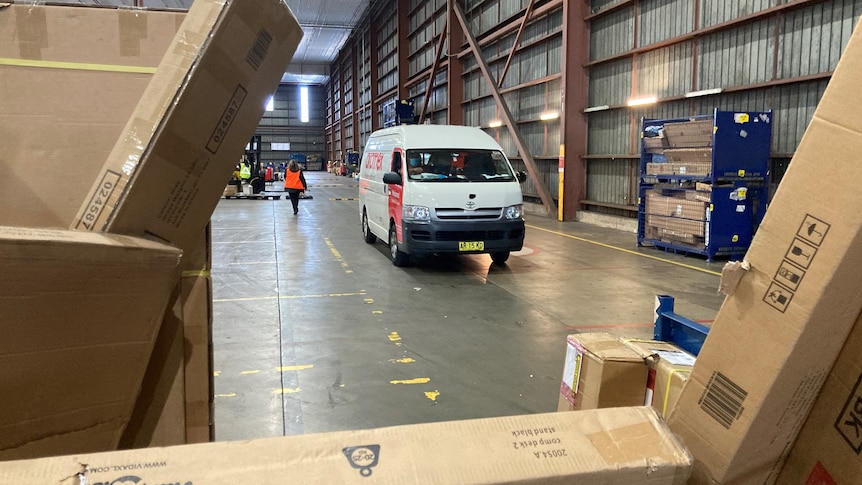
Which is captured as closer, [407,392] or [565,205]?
[407,392]

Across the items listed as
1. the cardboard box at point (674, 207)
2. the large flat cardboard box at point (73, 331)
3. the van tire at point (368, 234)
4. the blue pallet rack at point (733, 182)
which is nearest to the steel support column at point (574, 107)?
the cardboard box at point (674, 207)

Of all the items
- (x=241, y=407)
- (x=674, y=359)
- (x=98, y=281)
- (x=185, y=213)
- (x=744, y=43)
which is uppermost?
(x=744, y=43)

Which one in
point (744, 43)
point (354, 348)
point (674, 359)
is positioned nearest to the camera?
point (674, 359)

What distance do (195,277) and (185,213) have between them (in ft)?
1.26

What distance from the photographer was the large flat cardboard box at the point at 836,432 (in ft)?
4.76

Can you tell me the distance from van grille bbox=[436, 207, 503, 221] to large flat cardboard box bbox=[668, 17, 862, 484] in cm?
668

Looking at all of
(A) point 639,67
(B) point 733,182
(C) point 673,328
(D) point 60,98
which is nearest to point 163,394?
(D) point 60,98

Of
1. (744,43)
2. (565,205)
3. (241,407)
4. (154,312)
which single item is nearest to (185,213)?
(154,312)

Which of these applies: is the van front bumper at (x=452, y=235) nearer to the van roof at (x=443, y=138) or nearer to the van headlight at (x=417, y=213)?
the van headlight at (x=417, y=213)

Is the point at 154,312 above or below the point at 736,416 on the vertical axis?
above

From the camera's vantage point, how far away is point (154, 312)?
173 centimetres

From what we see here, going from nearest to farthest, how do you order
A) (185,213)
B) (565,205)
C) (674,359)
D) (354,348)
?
(185,213), (674,359), (354,348), (565,205)

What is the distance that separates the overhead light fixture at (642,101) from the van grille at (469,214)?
20.2 ft

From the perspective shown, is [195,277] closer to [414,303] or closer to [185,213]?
[185,213]
